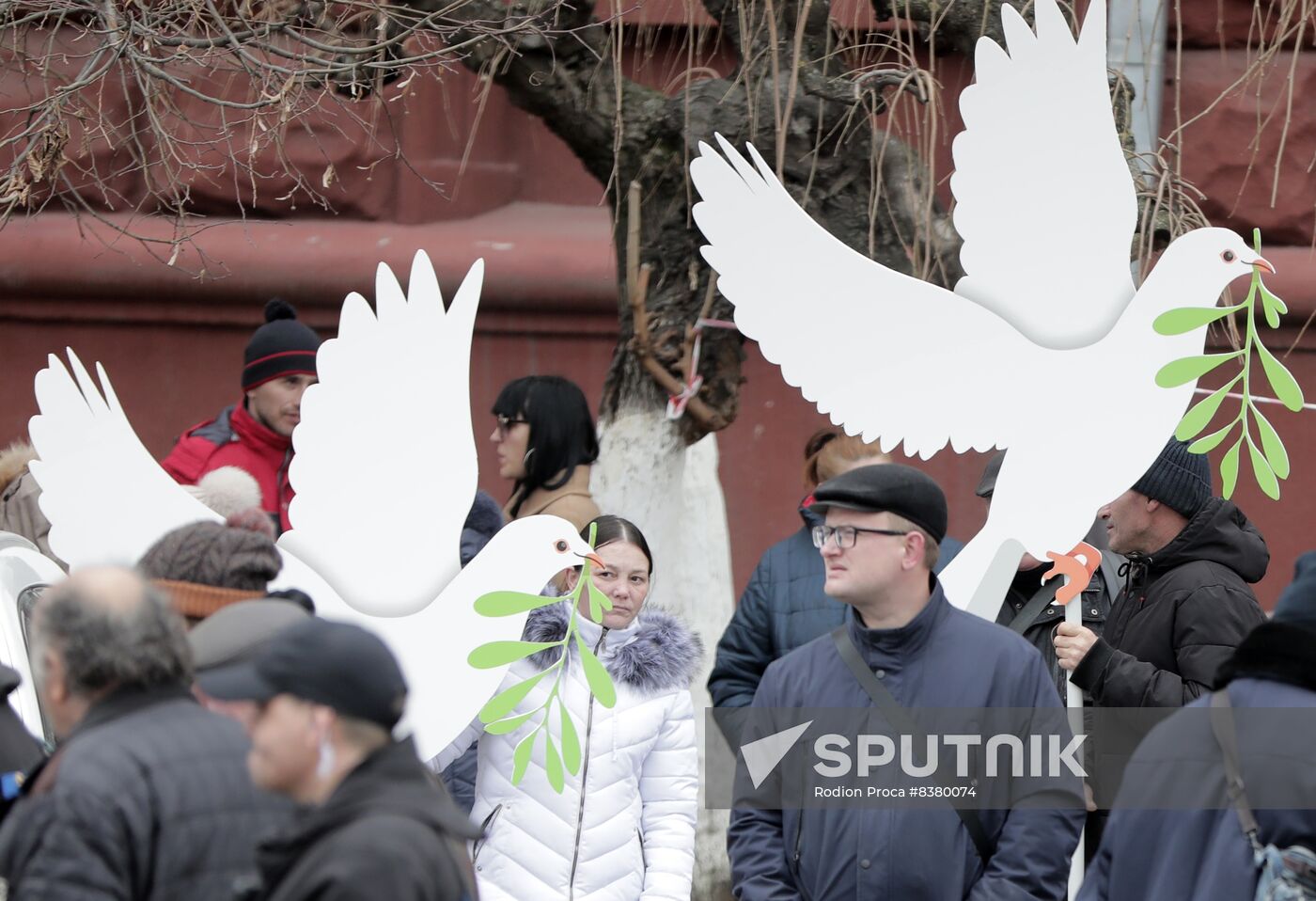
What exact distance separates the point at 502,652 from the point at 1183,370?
1.42 m

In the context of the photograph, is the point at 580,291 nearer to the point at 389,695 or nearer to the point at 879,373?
the point at 879,373

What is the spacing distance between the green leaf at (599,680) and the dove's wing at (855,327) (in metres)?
0.67

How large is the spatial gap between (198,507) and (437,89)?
3.05 m

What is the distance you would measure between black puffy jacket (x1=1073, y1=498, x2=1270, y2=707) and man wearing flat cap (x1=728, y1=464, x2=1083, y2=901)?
0.28 meters

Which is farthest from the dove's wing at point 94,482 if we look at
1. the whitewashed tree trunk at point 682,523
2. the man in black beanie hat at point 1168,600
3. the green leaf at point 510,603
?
the man in black beanie hat at point 1168,600

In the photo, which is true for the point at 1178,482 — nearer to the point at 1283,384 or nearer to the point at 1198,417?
the point at 1198,417

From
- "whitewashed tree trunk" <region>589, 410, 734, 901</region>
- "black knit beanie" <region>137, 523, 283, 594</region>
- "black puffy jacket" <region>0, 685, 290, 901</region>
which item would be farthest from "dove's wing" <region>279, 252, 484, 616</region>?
"black puffy jacket" <region>0, 685, 290, 901</region>

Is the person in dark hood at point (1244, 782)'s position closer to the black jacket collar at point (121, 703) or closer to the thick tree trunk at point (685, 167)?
the black jacket collar at point (121, 703)

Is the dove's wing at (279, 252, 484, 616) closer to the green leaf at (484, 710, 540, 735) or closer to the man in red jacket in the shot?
the man in red jacket

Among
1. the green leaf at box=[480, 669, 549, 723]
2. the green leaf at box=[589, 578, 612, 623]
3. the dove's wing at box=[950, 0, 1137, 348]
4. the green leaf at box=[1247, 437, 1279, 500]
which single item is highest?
the dove's wing at box=[950, 0, 1137, 348]

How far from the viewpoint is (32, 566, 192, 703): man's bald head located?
2.13 metres

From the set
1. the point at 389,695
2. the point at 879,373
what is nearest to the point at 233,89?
the point at 879,373

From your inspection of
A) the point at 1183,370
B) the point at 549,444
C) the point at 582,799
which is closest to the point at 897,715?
the point at 582,799

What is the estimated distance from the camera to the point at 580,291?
20.6 feet
